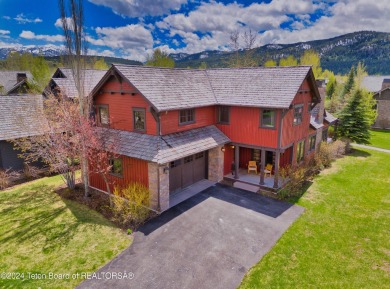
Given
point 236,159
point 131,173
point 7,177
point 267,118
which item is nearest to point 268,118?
point 267,118

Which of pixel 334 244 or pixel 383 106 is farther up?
pixel 383 106

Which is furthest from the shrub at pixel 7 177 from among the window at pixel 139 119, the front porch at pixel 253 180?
the front porch at pixel 253 180

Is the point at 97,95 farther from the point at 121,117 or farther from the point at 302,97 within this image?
the point at 302,97

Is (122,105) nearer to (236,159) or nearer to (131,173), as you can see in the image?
(131,173)

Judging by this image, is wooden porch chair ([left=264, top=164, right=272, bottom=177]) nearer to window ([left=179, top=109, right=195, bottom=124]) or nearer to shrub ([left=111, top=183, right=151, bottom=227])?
window ([left=179, top=109, right=195, bottom=124])

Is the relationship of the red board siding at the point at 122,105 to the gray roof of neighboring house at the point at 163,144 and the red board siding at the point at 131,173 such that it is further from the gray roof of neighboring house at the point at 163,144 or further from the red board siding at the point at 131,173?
the red board siding at the point at 131,173

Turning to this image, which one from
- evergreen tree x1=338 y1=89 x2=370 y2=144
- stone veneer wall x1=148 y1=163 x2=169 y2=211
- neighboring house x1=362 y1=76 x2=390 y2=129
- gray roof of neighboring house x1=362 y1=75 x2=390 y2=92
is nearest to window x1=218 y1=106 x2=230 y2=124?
stone veneer wall x1=148 y1=163 x2=169 y2=211

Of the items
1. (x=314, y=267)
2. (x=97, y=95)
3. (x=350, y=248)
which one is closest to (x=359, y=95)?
(x=350, y=248)

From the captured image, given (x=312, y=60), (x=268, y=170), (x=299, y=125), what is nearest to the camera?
(x=299, y=125)
